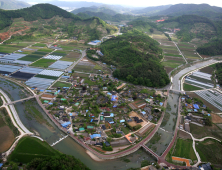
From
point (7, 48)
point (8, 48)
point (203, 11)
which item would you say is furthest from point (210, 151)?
point (203, 11)

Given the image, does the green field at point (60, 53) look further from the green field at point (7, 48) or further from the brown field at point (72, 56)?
the green field at point (7, 48)

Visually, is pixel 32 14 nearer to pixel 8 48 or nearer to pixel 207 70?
pixel 8 48

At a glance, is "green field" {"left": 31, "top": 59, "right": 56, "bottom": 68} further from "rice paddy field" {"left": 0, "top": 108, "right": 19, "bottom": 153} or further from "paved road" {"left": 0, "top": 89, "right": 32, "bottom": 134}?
"rice paddy field" {"left": 0, "top": 108, "right": 19, "bottom": 153}

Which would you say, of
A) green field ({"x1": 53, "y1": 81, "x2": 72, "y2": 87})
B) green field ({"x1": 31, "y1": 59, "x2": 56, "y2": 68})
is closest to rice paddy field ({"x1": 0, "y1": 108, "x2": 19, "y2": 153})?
green field ({"x1": 53, "y1": 81, "x2": 72, "y2": 87})

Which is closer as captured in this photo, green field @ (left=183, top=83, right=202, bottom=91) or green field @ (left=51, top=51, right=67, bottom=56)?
green field @ (left=183, top=83, right=202, bottom=91)

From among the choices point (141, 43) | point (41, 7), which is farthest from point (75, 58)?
point (41, 7)

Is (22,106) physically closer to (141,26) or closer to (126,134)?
(126,134)

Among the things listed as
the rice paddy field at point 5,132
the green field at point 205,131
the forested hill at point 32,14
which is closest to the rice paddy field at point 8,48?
the forested hill at point 32,14
